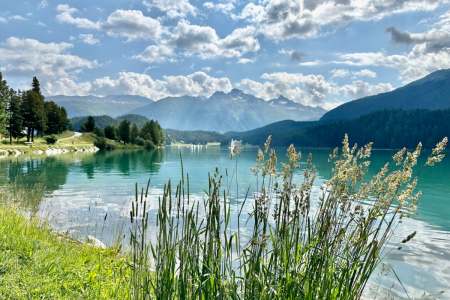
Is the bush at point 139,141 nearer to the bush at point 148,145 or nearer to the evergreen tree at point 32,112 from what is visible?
the bush at point 148,145

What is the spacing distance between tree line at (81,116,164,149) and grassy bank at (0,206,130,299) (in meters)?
146

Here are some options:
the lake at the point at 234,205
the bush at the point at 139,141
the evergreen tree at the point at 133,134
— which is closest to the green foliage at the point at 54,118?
the evergreen tree at the point at 133,134

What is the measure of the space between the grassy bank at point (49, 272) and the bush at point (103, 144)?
14410cm

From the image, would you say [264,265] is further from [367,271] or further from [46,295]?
[46,295]

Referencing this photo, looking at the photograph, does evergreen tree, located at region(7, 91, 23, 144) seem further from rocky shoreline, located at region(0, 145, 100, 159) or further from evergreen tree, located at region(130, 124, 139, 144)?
evergreen tree, located at region(130, 124, 139, 144)

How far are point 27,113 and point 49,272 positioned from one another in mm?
113555

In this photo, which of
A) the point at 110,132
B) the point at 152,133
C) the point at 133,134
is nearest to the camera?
the point at 110,132

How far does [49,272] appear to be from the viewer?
8.05 m

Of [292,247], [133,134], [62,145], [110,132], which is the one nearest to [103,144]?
[110,132]

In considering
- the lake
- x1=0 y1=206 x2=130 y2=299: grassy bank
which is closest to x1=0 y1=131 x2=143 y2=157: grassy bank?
the lake

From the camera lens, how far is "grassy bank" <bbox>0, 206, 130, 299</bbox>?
6957mm

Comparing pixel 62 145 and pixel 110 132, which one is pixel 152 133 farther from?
pixel 62 145

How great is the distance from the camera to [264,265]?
466cm

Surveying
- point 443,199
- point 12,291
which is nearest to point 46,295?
point 12,291
